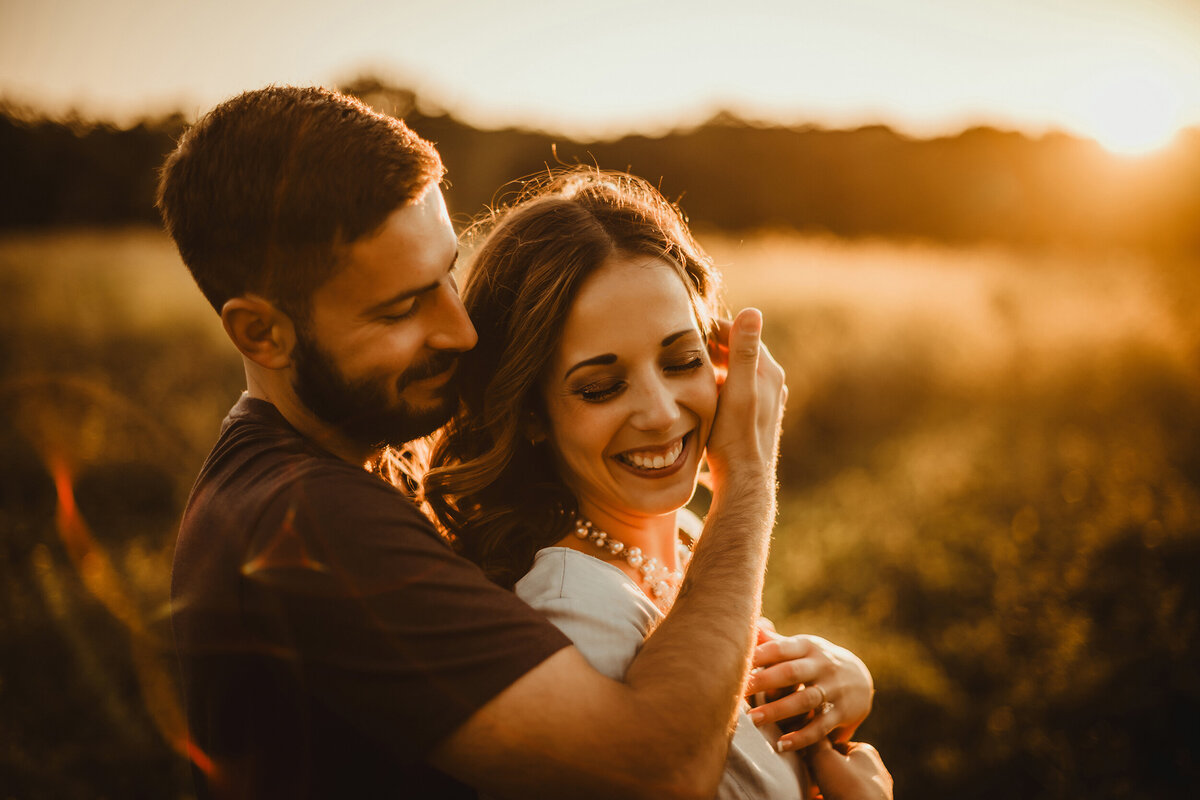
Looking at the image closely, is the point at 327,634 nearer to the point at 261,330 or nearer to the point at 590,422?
the point at 261,330

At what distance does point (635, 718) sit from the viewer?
1.62m

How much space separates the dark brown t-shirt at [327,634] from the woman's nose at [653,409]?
2.79ft

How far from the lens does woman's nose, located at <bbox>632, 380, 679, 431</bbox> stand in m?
2.41

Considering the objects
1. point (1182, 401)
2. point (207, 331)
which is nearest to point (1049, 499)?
point (1182, 401)

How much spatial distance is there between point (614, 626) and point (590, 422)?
2.20 ft

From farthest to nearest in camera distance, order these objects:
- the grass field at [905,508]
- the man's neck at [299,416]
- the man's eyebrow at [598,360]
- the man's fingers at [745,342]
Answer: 1. the grass field at [905,508]
2. the man's fingers at [745,342]
3. the man's eyebrow at [598,360]
4. the man's neck at [299,416]

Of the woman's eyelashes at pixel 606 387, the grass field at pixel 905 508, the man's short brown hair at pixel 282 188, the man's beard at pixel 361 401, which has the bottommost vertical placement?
the grass field at pixel 905 508

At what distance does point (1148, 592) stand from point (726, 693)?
5.25 meters

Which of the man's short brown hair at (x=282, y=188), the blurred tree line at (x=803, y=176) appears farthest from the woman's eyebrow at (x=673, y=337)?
the blurred tree line at (x=803, y=176)

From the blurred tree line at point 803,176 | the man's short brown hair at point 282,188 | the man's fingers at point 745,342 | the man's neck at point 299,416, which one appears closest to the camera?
the man's short brown hair at point 282,188

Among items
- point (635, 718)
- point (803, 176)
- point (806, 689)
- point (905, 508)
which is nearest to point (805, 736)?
point (806, 689)

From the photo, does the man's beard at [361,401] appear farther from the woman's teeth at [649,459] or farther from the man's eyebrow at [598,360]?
the woman's teeth at [649,459]

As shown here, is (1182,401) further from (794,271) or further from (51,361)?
(51,361)

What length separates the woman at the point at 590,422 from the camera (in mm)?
2406
